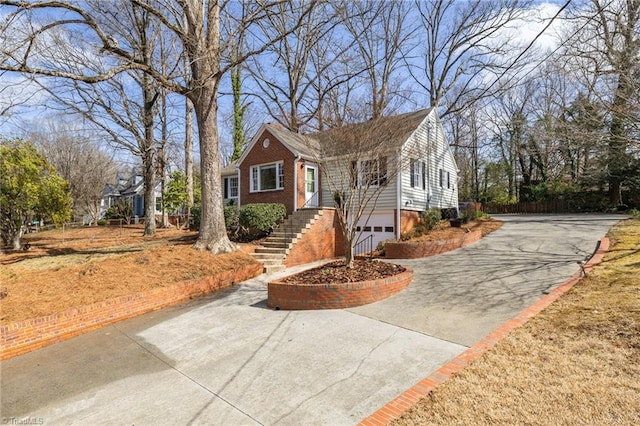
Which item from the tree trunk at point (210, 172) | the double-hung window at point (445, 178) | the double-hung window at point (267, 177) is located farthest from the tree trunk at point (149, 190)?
the double-hung window at point (445, 178)

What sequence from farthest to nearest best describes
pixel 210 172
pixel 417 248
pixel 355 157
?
pixel 417 248, pixel 210 172, pixel 355 157

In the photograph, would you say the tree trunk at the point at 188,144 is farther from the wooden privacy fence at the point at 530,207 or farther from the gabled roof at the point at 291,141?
the wooden privacy fence at the point at 530,207

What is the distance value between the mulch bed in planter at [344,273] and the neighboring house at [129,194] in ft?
97.1

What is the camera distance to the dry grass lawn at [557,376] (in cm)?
291

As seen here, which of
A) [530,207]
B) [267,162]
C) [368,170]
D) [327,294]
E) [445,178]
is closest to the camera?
[327,294]

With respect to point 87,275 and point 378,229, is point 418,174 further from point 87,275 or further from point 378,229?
point 87,275

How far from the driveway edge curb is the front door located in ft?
35.5

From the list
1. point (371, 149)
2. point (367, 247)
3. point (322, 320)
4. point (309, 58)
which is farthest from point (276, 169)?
point (309, 58)

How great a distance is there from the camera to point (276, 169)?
15.9m

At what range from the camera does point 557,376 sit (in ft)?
11.4

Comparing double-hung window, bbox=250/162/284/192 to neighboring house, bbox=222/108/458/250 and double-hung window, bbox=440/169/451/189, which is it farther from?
double-hung window, bbox=440/169/451/189

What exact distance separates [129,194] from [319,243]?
3347cm

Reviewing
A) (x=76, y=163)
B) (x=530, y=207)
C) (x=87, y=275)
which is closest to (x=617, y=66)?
(x=87, y=275)

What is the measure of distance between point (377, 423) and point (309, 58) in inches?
1009
